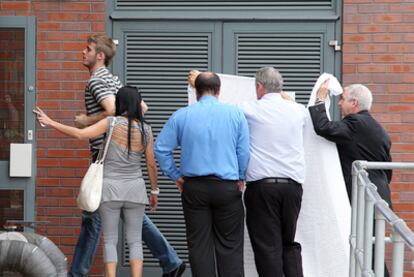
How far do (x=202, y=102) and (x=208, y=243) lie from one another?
104 cm

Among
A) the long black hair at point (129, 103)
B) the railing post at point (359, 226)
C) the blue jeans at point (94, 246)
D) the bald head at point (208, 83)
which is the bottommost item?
the blue jeans at point (94, 246)

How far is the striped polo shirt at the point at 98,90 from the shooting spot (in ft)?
24.0

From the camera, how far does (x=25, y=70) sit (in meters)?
8.27

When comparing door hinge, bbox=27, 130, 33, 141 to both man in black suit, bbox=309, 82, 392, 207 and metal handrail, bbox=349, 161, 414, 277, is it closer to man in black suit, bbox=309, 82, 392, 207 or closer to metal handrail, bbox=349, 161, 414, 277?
man in black suit, bbox=309, 82, 392, 207

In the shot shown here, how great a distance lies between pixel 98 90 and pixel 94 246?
4.25 feet

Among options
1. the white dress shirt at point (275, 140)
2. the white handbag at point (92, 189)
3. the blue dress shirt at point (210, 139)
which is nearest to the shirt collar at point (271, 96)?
the white dress shirt at point (275, 140)

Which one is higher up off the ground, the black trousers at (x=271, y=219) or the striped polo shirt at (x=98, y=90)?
the striped polo shirt at (x=98, y=90)

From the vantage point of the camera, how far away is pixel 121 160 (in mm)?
7031

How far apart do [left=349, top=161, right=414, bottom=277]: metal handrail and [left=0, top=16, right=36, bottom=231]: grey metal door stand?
3163mm

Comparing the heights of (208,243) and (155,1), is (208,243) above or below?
below

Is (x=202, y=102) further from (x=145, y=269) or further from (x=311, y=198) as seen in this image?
(x=145, y=269)

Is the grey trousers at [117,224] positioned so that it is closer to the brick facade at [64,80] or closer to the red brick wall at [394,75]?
the brick facade at [64,80]

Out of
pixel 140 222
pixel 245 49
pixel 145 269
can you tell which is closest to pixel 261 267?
pixel 140 222

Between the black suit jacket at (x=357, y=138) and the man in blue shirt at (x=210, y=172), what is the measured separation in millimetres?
618
